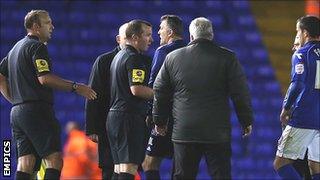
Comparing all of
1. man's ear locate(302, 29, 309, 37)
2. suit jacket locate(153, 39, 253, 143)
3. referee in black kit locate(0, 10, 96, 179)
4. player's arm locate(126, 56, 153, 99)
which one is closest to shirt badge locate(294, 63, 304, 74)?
man's ear locate(302, 29, 309, 37)

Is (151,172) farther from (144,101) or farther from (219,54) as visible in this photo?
(219,54)

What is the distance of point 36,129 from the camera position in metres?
6.36

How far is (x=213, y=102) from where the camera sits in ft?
19.1

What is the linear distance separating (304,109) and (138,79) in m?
1.34

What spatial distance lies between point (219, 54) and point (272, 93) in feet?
26.1

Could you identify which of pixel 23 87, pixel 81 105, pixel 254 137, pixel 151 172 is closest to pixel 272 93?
pixel 254 137

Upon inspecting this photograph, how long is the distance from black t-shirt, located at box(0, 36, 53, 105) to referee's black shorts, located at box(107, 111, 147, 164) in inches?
21.2

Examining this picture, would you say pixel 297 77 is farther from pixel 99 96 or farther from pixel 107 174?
pixel 107 174

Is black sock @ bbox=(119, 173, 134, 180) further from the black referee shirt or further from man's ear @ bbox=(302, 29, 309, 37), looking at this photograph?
man's ear @ bbox=(302, 29, 309, 37)

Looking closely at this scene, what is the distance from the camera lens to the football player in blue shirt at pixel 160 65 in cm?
679

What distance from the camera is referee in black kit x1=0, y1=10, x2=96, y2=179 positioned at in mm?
6328

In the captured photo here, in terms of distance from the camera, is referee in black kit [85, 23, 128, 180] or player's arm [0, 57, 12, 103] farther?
referee in black kit [85, 23, 128, 180]

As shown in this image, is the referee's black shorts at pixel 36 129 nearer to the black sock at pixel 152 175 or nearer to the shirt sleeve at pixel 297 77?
the black sock at pixel 152 175

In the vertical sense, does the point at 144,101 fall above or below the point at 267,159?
above
